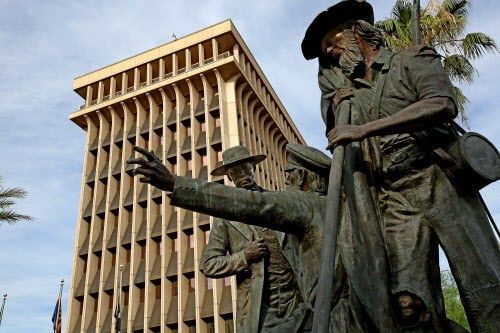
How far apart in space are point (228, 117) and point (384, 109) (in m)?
33.9

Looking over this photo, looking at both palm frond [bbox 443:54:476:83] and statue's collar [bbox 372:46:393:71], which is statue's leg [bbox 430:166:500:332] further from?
palm frond [bbox 443:54:476:83]

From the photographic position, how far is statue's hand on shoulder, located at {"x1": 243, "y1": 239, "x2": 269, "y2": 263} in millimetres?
4227

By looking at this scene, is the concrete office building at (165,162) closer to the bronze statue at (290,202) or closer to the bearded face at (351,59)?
the bronze statue at (290,202)

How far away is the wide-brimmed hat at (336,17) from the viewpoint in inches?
118

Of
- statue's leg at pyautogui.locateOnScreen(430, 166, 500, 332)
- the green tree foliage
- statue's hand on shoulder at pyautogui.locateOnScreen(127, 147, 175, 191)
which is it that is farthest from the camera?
the green tree foliage

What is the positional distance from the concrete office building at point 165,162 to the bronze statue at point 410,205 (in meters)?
27.5

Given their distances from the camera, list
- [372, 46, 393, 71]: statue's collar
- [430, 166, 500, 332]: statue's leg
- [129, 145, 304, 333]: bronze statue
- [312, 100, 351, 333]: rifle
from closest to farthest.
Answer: [312, 100, 351, 333]: rifle → [430, 166, 500, 332]: statue's leg → [372, 46, 393, 71]: statue's collar → [129, 145, 304, 333]: bronze statue

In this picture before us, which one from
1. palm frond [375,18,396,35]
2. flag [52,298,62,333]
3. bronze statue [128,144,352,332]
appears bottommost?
bronze statue [128,144,352,332]

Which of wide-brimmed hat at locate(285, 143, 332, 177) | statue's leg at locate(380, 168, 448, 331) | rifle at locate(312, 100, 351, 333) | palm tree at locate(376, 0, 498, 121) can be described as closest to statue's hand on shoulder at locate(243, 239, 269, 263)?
wide-brimmed hat at locate(285, 143, 332, 177)

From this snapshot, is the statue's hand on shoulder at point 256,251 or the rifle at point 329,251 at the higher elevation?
the statue's hand on shoulder at point 256,251

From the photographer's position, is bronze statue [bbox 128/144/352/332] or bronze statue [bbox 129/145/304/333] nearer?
bronze statue [bbox 128/144/352/332]

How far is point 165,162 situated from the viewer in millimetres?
36781

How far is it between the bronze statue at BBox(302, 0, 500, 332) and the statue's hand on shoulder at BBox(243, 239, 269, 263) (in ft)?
5.58

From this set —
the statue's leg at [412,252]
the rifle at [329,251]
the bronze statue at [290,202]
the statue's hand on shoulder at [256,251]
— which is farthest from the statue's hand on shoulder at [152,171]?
the statue's hand on shoulder at [256,251]
